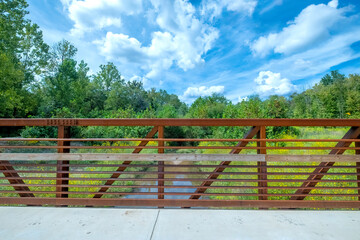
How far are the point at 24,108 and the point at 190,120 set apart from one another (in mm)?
16393

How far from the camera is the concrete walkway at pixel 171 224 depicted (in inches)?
59.9

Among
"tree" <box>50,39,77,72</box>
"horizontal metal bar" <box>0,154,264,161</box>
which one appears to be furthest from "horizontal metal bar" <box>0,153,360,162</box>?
"tree" <box>50,39,77,72</box>

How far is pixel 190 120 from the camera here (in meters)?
2.00

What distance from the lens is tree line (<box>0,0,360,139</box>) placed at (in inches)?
453

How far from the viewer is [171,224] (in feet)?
5.52

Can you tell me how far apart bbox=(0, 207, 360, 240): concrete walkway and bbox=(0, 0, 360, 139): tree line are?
8811mm

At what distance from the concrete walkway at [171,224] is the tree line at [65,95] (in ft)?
28.9

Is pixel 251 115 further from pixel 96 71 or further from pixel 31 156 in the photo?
pixel 96 71

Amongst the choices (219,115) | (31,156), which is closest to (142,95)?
(219,115)

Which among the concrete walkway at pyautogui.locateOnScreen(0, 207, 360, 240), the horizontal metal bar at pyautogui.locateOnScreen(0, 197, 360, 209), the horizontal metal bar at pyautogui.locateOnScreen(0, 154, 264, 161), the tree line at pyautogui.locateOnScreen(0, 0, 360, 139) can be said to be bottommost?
the concrete walkway at pyautogui.locateOnScreen(0, 207, 360, 240)

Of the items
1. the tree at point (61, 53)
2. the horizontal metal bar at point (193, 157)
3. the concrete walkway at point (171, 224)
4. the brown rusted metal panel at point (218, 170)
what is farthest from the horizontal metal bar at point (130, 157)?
the tree at point (61, 53)

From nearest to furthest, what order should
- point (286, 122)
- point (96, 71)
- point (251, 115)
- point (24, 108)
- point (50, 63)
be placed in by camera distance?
point (286, 122), point (251, 115), point (24, 108), point (50, 63), point (96, 71)

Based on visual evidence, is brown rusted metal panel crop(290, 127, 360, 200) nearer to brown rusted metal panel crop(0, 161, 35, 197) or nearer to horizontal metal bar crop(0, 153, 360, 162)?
horizontal metal bar crop(0, 153, 360, 162)

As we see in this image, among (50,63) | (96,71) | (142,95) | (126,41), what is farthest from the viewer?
(96,71)
